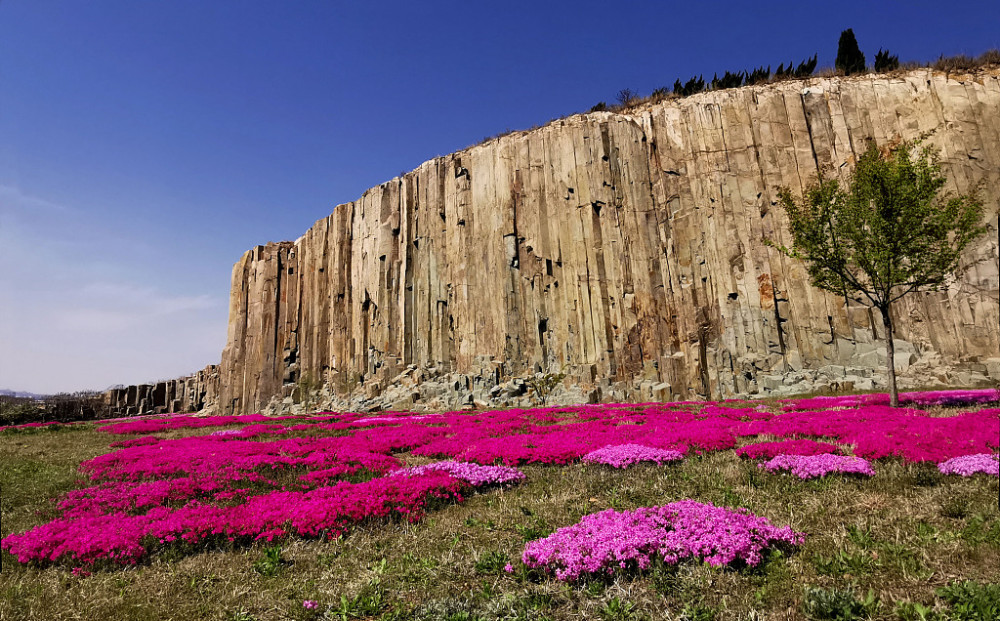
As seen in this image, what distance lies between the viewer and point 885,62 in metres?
43.9

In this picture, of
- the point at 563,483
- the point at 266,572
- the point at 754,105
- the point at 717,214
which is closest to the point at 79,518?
the point at 266,572

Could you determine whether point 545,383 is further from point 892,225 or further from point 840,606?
point 840,606

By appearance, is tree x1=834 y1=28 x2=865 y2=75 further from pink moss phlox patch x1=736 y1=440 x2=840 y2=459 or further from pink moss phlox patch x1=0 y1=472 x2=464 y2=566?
pink moss phlox patch x1=0 y1=472 x2=464 y2=566

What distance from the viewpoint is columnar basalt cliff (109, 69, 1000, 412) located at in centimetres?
3709

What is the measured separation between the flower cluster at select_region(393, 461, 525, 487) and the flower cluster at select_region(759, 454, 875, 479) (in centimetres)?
496

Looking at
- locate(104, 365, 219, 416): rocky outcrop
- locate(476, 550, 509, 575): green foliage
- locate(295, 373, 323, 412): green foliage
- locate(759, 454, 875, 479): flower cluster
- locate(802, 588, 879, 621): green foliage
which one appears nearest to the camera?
locate(802, 588, 879, 621): green foliage

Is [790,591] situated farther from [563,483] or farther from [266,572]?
[266,572]

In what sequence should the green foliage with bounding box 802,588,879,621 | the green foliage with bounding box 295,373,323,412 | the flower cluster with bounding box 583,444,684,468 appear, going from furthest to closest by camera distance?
the green foliage with bounding box 295,373,323,412
the flower cluster with bounding box 583,444,684,468
the green foliage with bounding box 802,588,879,621

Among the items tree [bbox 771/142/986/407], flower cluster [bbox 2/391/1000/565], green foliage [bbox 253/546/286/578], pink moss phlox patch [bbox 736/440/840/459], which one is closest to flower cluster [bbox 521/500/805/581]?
flower cluster [bbox 2/391/1000/565]

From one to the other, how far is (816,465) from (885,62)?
51.3 m

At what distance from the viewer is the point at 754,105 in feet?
142

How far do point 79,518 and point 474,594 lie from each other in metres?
7.74

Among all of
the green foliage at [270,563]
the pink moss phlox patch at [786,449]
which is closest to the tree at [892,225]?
the pink moss phlox patch at [786,449]

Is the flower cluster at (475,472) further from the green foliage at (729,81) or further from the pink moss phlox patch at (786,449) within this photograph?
the green foliage at (729,81)
